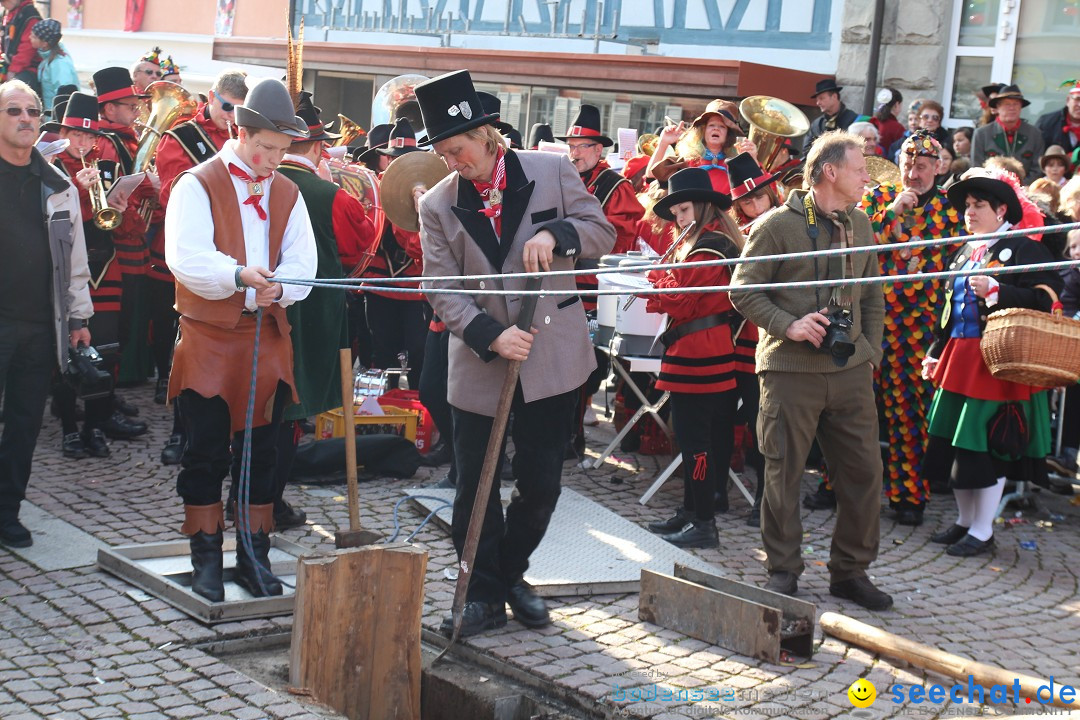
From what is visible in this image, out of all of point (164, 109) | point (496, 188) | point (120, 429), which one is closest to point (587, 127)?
point (164, 109)

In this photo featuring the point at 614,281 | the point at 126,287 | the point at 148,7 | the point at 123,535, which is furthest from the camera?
the point at 148,7

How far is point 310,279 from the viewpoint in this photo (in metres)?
5.63

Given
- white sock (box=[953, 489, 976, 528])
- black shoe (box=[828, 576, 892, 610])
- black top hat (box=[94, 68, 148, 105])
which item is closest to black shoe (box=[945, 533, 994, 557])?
white sock (box=[953, 489, 976, 528])

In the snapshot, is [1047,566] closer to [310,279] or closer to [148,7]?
[310,279]

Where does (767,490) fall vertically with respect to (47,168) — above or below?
below

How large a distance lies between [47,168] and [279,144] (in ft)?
6.00

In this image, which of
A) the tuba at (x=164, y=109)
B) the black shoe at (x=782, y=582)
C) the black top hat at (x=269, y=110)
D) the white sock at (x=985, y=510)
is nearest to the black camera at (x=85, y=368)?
the black top hat at (x=269, y=110)

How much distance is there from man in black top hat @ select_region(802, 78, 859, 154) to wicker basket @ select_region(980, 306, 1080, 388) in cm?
552

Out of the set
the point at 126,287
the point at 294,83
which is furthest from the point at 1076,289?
the point at 126,287

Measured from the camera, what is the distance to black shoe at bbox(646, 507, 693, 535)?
7191 mm

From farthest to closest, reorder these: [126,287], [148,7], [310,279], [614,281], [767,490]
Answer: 1. [148,7]
2. [126,287]
3. [614,281]
4. [767,490]
5. [310,279]

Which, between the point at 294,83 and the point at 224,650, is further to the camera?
the point at 294,83

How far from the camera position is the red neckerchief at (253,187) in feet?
18.0

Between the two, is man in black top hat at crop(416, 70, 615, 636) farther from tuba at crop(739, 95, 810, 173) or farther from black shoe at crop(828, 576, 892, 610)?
tuba at crop(739, 95, 810, 173)
